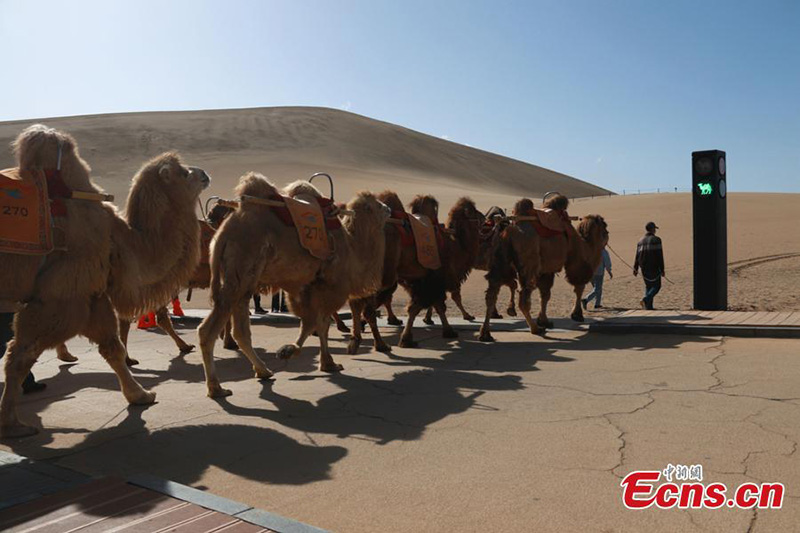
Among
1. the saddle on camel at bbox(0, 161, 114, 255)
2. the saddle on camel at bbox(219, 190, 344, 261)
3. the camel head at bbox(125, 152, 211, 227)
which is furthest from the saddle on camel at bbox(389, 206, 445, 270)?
the saddle on camel at bbox(0, 161, 114, 255)

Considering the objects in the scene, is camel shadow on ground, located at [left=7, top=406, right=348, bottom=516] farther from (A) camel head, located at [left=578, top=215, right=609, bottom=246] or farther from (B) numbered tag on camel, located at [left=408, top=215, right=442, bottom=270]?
(A) camel head, located at [left=578, top=215, right=609, bottom=246]

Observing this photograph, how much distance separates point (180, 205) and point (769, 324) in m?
7.69

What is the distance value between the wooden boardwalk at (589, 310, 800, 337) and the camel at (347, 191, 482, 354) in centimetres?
229

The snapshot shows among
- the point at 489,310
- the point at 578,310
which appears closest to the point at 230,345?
the point at 489,310

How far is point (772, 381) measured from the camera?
6.21 meters

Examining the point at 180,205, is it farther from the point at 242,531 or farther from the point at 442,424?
the point at 242,531

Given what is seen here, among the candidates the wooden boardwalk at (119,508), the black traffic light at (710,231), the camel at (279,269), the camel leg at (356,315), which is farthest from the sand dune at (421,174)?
the wooden boardwalk at (119,508)

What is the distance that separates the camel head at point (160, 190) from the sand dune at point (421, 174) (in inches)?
373

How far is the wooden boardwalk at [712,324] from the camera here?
29.2 ft

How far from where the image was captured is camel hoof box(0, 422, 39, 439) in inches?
201

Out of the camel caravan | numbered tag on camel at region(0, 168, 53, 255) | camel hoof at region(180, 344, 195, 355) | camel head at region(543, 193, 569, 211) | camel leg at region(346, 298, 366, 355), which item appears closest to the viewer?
numbered tag on camel at region(0, 168, 53, 255)

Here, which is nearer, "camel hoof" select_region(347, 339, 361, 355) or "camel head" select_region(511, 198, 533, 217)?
"camel hoof" select_region(347, 339, 361, 355)

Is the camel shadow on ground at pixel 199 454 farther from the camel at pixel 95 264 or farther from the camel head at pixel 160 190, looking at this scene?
the camel head at pixel 160 190

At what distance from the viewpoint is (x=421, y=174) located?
82562mm
